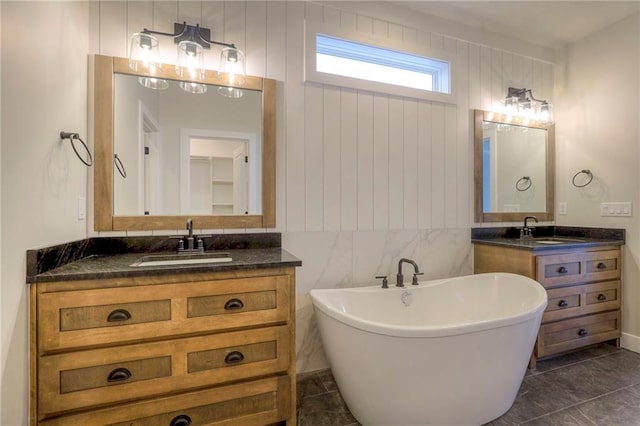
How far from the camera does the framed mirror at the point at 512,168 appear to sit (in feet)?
8.64

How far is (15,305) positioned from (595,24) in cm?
424

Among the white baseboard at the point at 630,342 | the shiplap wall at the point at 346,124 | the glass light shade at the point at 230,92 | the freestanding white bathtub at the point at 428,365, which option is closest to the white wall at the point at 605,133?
the white baseboard at the point at 630,342

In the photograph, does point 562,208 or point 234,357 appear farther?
point 562,208

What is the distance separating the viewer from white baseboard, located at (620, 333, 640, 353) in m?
2.42

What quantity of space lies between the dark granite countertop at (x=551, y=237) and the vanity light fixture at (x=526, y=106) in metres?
1.05

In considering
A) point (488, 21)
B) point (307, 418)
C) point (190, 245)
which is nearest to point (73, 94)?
point (190, 245)

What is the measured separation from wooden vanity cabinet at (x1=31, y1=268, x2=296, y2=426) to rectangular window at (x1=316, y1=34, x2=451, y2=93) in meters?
1.62

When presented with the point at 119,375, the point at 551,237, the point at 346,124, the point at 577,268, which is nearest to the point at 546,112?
the point at 551,237

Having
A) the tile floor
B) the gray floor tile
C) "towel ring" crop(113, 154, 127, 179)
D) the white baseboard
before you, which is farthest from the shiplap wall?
the white baseboard

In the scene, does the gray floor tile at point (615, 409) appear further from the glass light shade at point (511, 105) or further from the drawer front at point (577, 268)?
the glass light shade at point (511, 105)

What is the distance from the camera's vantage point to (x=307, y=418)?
1.68 meters

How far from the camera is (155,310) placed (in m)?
1.31

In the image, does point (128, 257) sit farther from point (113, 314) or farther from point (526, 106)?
point (526, 106)

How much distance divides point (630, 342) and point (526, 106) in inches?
83.9
